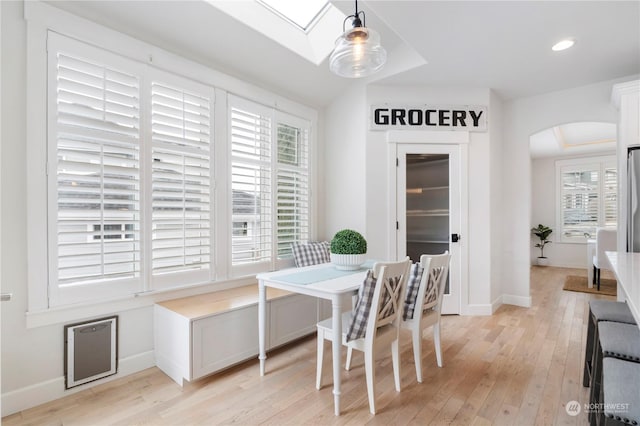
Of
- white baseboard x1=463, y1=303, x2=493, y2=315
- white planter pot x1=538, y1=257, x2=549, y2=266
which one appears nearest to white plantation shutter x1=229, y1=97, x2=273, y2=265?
white baseboard x1=463, y1=303, x2=493, y2=315

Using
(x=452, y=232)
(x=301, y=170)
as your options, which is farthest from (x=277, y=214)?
(x=452, y=232)

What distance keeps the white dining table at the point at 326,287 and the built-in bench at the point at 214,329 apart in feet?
0.57

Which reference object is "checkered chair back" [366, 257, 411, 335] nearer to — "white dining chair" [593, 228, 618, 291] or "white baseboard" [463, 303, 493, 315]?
"white baseboard" [463, 303, 493, 315]

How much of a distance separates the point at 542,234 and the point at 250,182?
7.09 meters

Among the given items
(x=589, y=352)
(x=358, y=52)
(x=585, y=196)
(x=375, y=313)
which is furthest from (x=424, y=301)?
(x=585, y=196)

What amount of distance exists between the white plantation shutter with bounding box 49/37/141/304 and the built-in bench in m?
0.50

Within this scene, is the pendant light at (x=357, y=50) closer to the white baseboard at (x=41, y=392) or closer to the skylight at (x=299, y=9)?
the skylight at (x=299, y=9)

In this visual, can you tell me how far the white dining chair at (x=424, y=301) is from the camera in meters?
2.33

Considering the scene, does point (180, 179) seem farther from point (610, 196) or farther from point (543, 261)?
point (610, 196)

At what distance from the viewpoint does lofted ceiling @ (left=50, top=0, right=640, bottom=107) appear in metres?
2.44

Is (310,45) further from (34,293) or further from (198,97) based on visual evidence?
(34,293)

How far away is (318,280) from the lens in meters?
2.34

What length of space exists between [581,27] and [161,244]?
155 inches

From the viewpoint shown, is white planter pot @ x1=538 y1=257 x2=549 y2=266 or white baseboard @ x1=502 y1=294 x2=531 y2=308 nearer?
white baseboard @ x1=502 y1=294 x2=531 y2=308
